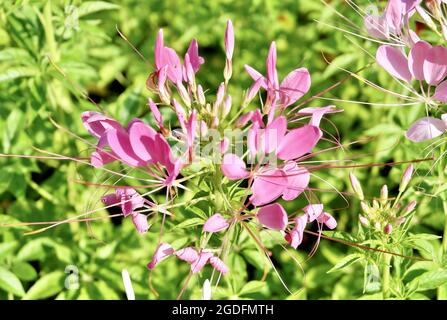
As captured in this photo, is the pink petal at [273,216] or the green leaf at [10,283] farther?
the green leaf at [10,283]

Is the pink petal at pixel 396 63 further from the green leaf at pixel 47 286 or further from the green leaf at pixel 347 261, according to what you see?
the green leaf at pixel 47 286

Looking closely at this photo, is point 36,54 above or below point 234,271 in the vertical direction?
above

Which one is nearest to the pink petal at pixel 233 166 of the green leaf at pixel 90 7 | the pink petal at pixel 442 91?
the pink petal at pixel 442 91

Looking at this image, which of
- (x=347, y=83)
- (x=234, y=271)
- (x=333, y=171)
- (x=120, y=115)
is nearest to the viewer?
(x=234, y=271)

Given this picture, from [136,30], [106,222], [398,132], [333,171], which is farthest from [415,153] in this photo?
[136,30]

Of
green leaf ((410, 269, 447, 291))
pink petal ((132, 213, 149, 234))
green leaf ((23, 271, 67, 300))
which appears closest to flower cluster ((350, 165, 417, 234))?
green leaf ((410, 269, 447, 291))

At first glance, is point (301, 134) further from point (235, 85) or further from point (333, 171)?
point (235, 85)
